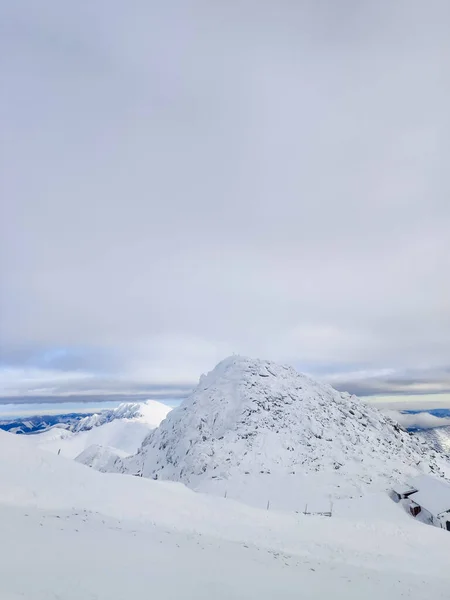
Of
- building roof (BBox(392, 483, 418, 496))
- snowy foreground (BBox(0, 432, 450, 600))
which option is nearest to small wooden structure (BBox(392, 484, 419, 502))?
building roof (BBox(392, 483, 418, 496))

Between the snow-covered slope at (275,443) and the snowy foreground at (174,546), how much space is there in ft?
47.9

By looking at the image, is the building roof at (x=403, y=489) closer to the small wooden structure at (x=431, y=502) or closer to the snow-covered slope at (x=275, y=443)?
the small wooden structure at (x=431, y=502)

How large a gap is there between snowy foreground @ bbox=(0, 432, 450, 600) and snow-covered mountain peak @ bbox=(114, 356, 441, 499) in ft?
51.3

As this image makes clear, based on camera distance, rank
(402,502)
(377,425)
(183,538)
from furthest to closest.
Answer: (377,425), (402,502), (183,538)

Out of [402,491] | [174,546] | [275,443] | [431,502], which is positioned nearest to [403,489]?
[402,491]

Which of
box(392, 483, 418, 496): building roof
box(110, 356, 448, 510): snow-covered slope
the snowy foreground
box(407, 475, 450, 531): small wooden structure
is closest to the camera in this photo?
the snowy foreground

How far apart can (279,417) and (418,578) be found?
135ft

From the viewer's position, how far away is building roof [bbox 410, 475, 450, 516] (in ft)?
136

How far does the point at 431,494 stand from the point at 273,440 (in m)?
22.2

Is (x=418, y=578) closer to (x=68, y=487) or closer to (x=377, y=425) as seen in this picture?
(x=68, y=487)

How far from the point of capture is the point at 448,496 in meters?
43.7

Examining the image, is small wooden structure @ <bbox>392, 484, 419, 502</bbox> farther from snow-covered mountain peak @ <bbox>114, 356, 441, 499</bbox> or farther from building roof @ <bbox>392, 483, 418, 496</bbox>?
snow-covered mountain peak @ <bbox>114, 356, 441, 499</bbox>

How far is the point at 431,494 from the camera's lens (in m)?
43.6

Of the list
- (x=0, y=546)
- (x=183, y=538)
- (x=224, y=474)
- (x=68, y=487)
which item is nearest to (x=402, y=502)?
(x=224, y=474)
